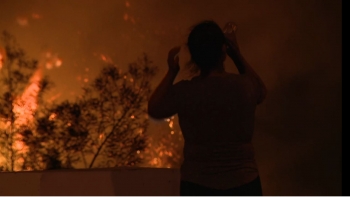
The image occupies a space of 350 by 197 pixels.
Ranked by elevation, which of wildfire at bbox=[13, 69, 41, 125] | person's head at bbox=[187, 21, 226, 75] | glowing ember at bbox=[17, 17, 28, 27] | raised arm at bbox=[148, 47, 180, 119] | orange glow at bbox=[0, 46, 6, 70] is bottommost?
raised arm at bbox=[148, 47, 180, 119]

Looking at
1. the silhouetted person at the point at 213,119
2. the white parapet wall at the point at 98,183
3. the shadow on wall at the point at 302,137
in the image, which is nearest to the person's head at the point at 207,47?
the silhouetted person at the point at 213,119

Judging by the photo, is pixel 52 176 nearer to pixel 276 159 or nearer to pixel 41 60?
pixel 41 60

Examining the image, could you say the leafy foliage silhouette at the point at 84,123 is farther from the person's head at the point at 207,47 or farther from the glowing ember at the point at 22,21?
the person's head at the point at 207,47

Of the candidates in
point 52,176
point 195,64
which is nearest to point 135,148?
point 52,176

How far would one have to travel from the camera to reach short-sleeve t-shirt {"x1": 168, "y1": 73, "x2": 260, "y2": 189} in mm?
1344

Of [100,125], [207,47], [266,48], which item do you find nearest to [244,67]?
[207,47]

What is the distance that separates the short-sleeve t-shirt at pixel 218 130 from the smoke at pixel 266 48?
119 centimetres

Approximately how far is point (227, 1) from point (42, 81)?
107cm

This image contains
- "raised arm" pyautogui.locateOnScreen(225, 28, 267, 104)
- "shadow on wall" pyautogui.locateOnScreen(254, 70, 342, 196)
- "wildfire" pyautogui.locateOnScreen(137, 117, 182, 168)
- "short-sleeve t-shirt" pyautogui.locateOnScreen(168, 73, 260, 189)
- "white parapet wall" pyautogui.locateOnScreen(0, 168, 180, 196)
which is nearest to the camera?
"short-sleeve t-shirt" pyautogui.locateOnScreen(168, 73, 260, 189)

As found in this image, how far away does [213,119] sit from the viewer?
136cm

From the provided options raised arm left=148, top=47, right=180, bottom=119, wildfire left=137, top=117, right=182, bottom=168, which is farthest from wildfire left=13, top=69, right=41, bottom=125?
raised arm left=148, top=47, right=180, bottom=119

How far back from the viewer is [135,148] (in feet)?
8.80

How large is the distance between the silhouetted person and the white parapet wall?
872 millimetres

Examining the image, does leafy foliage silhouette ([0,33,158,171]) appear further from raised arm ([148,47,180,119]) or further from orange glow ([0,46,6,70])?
raised arm ([148,47,180,119])
